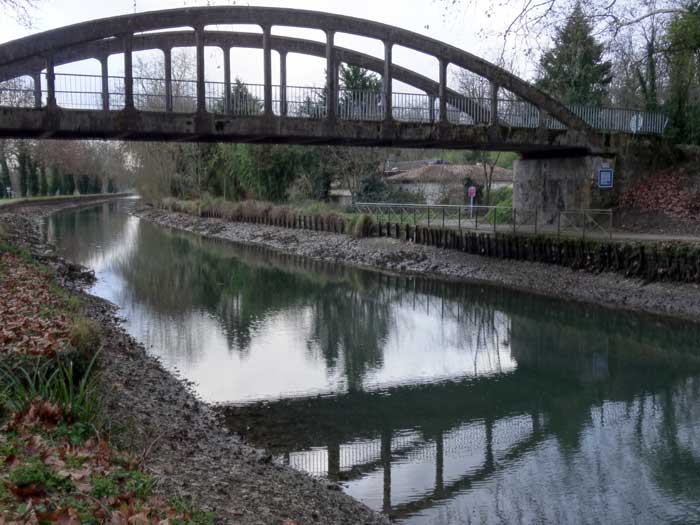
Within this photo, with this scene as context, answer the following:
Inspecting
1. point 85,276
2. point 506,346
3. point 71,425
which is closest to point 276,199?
point 85,276

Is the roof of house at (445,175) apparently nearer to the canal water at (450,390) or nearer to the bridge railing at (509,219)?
the bridge railing at (509,219)

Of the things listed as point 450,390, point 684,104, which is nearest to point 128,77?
point 450,390

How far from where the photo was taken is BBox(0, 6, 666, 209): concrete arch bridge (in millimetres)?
21766

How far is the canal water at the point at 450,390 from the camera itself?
31.9ft

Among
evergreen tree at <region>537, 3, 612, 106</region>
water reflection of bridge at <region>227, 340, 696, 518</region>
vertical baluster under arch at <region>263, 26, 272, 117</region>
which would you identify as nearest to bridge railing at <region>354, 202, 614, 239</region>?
evergreen tree at <region>537, 3, 612, 106</region>

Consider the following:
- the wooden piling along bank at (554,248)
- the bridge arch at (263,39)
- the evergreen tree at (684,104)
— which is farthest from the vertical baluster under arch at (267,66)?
the evergreen tree at (684,104)

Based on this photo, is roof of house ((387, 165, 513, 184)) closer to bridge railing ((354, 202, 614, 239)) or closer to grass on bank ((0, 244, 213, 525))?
bridge railing ((354, 202, 614, 239))

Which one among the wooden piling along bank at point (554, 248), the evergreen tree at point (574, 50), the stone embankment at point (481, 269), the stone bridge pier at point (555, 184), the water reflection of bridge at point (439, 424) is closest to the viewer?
the water reflection of bridge at point (439, 424)

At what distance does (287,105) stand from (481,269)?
10.9m

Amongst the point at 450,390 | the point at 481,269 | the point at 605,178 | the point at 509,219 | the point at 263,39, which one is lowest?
the point at 450,390

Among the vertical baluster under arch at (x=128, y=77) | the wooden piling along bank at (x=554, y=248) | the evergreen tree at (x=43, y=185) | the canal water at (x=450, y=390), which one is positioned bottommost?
the canal water at (x=450, y=390)

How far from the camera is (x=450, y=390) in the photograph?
48.7 feet

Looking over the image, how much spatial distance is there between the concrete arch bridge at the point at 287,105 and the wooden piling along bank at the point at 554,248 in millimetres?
4030

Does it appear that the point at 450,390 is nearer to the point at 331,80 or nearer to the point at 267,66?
the point at 331,80
